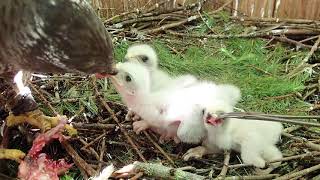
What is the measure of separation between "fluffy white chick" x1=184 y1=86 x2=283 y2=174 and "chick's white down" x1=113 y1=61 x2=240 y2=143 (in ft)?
0.20

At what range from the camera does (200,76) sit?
3.08m

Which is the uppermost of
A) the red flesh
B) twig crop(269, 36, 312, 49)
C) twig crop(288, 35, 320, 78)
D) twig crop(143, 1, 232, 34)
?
twig crop(143, 1, 232, 34)

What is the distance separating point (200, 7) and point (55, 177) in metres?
1.85

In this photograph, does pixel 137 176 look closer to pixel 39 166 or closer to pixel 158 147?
Answer: pixel 158 147

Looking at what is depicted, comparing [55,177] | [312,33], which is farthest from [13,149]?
[312,33]

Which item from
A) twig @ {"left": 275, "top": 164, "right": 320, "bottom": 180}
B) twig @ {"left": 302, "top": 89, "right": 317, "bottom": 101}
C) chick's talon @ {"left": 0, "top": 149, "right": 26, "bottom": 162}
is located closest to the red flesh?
chick's talon @ {"left": 0, "top": 149, "right": 26, "bottom": 162}

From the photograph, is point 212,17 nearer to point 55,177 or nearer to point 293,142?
point 293,142

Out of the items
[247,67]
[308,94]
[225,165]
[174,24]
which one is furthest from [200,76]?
[225,165]

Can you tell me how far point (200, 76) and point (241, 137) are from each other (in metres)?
0.71

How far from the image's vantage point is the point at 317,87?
9.87 feet

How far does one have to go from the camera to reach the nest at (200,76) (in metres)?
2.49

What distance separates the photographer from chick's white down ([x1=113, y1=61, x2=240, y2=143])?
8.08 ft

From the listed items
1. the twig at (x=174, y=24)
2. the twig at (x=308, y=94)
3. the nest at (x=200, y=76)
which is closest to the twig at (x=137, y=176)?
the nest at (x=200, y=76)

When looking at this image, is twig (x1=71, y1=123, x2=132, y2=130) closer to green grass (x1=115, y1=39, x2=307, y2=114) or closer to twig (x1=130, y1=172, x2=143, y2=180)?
twig (x1=130, y1=172, x2=143, y2=180)
